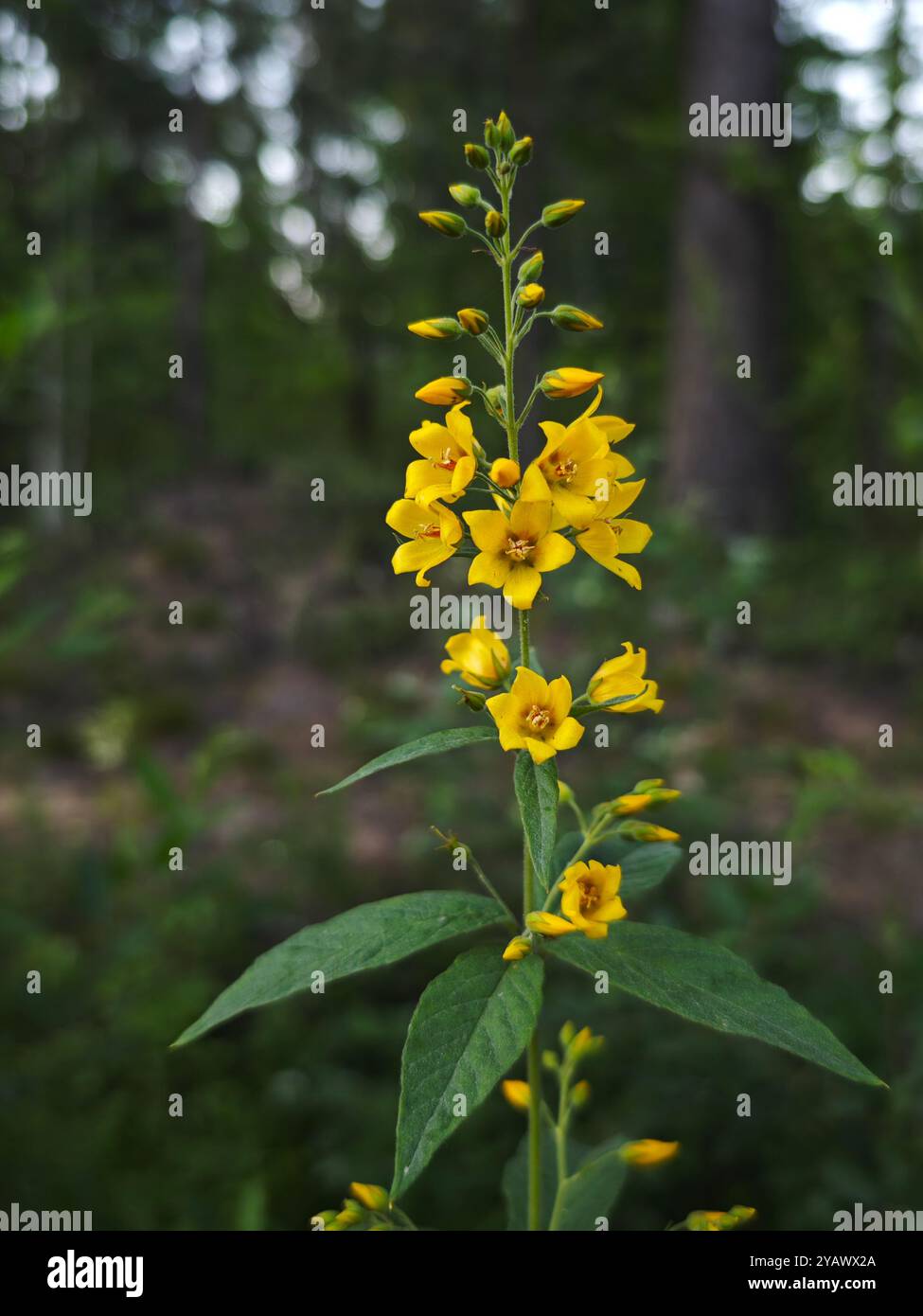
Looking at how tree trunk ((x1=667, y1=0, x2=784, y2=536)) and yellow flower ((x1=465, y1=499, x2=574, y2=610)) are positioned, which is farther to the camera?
tree trunk ((x1=667, y1=0, x2=784, y2=536))

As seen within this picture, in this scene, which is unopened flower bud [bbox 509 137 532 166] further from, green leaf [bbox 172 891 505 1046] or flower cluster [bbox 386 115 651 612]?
green leaf [bbox 172 891 505 1046]

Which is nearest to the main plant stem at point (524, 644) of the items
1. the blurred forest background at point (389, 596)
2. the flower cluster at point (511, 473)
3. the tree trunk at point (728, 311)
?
the flower cluster at point (511, 473)

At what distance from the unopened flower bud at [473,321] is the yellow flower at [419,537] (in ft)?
0.74

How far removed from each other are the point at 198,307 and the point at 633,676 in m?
16.3

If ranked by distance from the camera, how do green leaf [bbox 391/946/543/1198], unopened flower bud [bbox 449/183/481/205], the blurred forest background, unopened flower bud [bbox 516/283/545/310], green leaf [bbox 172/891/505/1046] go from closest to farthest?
green leaf [bbox 391/946/543/1198] → green leaf [bbox 172/891/505/1046] → unopened flower bud [bbox 516/283/545/310] → unopened flower bud [bbox 449/183/481/205] → the blurred forest background

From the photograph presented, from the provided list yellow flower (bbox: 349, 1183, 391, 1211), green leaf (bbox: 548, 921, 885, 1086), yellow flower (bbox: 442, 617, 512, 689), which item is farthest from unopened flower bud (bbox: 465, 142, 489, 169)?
yellow flower (bbox: 349, 1183, 391, 1211)

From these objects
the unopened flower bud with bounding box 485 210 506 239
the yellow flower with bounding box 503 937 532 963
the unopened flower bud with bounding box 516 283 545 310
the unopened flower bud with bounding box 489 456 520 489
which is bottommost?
the yellow flower with bounding box 503 937 532 963

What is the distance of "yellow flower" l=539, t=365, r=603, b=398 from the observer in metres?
1.26

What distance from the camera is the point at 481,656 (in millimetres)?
1281

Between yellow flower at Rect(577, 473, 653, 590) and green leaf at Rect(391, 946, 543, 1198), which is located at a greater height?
yellow flower at Rect(577, 473, 653, 590)

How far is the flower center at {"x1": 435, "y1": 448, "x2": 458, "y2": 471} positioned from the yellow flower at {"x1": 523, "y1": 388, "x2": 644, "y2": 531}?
132 millimetres

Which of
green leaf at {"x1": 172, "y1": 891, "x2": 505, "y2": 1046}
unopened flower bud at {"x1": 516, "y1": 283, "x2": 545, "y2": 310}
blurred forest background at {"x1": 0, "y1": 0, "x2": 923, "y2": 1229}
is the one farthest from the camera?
blurred forest background at {"x1": 0, "y1": 0, "x2": 923, "y2": 1229}

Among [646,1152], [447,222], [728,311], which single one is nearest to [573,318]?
[447,222]
